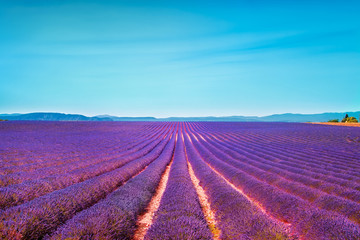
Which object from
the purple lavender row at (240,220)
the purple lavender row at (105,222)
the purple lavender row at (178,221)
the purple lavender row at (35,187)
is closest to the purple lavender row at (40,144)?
the purple lavender row at (35,187)

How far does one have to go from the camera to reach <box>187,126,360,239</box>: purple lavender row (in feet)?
9.30

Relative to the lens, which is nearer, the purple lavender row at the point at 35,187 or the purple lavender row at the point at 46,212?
the purple lavender row at the point at 46,212

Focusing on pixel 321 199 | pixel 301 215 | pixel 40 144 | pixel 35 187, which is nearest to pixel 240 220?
pixel 301 215

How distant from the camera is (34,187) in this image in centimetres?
462

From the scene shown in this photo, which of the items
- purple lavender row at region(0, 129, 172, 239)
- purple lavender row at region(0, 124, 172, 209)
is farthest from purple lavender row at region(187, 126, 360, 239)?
purple lavender row at region(0, 124, 172, 209)

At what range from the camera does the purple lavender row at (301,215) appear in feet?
9.30

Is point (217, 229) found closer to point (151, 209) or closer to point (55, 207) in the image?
point (151, 209)

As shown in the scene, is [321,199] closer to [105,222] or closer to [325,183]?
[325,183]

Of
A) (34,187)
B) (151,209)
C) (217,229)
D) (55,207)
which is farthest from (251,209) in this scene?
(34,187)

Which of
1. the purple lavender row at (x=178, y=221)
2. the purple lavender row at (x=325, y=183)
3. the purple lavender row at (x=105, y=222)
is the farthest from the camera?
the purple lavender row at (x=325, y=183)

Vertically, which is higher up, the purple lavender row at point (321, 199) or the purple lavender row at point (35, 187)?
the purple lavender row at point (35, 187)

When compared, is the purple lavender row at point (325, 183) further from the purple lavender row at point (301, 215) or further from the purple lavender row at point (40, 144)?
the purple lavender row at point (40, 144)

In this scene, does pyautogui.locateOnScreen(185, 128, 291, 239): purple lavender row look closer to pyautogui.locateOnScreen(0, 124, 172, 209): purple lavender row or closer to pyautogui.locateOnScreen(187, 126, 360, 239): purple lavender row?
pyautogui.locateOnScreen(187, 126, 360, 239): purple lavender row

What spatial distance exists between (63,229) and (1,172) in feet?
19.8
